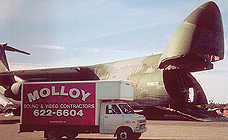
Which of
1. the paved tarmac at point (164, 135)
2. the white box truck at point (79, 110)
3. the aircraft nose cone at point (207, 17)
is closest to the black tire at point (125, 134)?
the white box truck at point (79, 110)

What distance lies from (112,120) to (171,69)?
19675 mm

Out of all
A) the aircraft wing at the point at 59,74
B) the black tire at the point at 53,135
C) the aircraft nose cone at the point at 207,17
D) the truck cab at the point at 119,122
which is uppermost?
the aircraft nose cone at the point at 207,17

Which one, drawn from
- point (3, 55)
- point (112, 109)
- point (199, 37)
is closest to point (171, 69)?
point (199, 37)

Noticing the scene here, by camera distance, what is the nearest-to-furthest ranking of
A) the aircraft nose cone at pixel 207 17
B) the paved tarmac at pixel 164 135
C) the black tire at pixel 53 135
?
the black tire at pixel 53 135
the paved tarmac at pixel 164 135
the aircraft nose cone at pixel 207 17

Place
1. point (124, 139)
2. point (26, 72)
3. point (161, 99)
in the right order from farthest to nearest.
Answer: point (26, 72) → point (161, 99) → point (124, 139)

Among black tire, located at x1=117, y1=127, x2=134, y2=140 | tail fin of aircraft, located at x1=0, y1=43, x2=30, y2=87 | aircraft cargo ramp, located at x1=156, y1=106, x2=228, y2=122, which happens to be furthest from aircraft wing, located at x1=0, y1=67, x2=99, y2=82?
black tire, located at x1=117, y1=127, x2=134, y2=140

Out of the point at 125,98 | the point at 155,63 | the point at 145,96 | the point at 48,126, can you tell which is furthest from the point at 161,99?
the point at 48,126

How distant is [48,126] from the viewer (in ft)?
45.6

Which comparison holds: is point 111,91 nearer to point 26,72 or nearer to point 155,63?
point 155,63

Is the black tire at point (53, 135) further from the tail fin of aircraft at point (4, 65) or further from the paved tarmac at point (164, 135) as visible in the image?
the tail fin of aircraft at point (4, 65)

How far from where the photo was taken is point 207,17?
27.6 meters

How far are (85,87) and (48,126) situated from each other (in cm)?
297

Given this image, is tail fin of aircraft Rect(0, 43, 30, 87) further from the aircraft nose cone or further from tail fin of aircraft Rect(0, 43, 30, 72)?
the aircraft nose cone

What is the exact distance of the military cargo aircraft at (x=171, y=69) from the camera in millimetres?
27469
